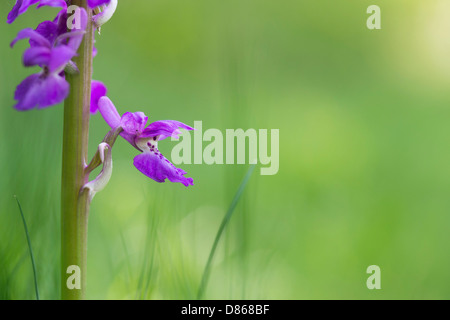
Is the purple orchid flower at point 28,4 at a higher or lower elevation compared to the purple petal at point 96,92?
higher

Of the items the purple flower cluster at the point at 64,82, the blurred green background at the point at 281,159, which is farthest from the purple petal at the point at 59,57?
the blurred green background at the point at 281,159

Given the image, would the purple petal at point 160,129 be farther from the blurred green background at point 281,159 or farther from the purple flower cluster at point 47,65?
the blurred green background at point 281,159

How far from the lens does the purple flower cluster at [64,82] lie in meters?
0.58

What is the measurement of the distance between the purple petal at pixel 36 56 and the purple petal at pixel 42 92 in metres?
0.02

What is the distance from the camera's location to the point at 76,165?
2.18 feet

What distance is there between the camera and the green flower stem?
2.17 feet

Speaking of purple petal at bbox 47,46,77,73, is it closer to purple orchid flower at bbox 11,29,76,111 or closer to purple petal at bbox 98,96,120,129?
purple orchid flower at bbox 11,29,76,111

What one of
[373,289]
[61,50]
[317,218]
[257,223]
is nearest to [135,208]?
[257,223]

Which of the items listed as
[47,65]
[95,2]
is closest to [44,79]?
[47,65]

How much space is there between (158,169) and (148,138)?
0.04 meters

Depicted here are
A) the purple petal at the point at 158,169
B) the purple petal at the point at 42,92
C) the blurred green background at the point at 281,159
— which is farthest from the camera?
the blurred green background at the point at 281,159

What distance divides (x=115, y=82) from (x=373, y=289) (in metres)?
1.57

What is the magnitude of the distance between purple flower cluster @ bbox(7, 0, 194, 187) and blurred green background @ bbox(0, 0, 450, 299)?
25 centimetres
